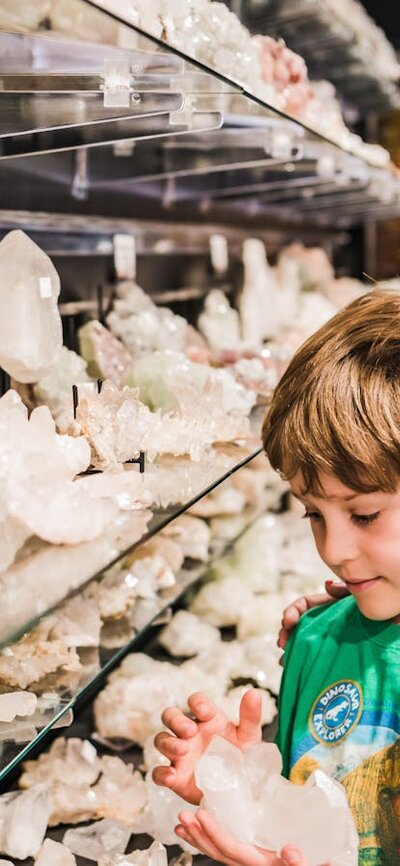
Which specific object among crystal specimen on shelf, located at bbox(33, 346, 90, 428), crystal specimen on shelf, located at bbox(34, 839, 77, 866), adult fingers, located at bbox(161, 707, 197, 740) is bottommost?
crystal specimen on shelf, located at bbox(34, 839, 77, 866)

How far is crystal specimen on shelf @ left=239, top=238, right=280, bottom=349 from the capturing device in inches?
99.6

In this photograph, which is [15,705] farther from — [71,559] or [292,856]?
[292,856]

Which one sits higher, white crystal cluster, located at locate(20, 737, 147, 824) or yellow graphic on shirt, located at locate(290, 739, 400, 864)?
yellow graphic on shirt, located at locate(290, 739, 400, 864)

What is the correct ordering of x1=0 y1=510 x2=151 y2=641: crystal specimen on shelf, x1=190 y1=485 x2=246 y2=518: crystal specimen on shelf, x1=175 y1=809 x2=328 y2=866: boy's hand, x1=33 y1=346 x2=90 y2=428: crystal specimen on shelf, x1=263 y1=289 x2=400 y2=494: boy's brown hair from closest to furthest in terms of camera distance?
x1=0 y1=510 x2=151 y2=641: crystal specimen on shelf → x1=175 y1=809 x2=328 y2=866: boy's hand → x1=263 y1=289 x2=400 y2=494: boy's brown hair → x1=33 y1=346 x2=90 y2=428: crystal specimen on shelf → x1=190 y1=485 x2=246 y2=518: crystal specimen on shelf

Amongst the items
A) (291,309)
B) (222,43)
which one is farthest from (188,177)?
(222,43)

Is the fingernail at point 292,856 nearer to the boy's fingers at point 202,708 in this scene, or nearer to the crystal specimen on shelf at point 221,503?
the boy's fingers at point 202,708

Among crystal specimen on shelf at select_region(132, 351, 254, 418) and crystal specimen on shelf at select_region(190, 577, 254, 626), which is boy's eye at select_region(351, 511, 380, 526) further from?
crystal specimen on shelf at select_region(190, 577, 254, 626)

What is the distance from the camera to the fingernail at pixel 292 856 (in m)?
0.88

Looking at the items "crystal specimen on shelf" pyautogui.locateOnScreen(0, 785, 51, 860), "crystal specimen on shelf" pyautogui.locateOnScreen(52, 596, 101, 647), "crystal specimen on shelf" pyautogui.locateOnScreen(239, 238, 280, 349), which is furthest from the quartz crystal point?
"crystal specimen on shelf" pyautogui.locateOnScreen(239, 238, 280, 349)

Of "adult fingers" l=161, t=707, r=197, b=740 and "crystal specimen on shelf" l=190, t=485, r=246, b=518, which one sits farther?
"crystal specimen on shelf" l=190, t=485, r=246, b=518

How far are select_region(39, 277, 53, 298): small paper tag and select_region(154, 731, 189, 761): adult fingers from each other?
20.9 inches

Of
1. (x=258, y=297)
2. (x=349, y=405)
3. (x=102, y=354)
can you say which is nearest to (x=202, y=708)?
(x=349, y=405)

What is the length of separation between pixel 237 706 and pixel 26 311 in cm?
95

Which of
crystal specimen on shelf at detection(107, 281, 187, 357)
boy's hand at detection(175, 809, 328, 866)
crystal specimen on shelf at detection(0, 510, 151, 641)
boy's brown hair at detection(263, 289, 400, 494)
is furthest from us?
crystal specimen on shelf at detection(107, 281, 187, 357)
